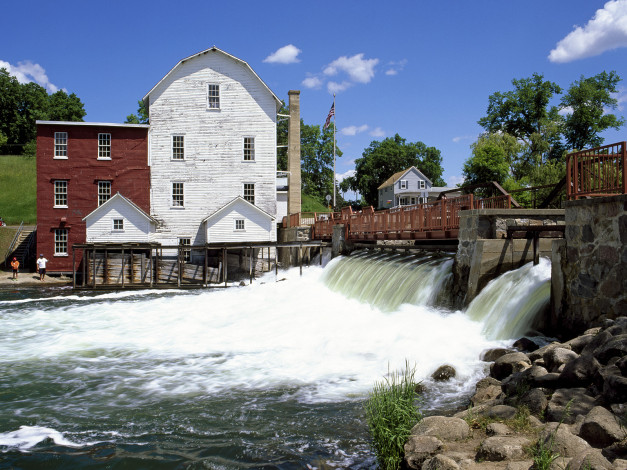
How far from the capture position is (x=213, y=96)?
3706 centimetres

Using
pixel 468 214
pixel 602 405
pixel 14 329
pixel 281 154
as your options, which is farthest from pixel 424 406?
pixel 281 154

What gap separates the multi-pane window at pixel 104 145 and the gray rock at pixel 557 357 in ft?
114

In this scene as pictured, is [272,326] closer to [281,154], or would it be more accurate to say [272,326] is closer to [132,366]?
[132,366]

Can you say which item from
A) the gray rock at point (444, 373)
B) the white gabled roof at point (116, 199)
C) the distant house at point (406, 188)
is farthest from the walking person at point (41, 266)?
the distant house at point (406, 188)

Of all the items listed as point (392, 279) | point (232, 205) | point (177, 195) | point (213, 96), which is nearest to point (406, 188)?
point (213, 96)

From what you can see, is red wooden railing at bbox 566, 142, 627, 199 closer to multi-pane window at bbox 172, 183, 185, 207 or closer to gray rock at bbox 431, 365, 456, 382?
gray rock at bbox 431, 365, 456, 382

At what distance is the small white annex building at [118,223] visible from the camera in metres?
34.2

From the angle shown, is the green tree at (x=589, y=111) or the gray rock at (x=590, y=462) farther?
the green tree at (x=589, y=111)

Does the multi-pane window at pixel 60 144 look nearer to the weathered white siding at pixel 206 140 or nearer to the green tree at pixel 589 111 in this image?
the weathered white siding at pixel 206 140

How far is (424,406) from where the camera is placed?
24.7 feet

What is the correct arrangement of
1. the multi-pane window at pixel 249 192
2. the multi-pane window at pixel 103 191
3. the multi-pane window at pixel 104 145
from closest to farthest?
the multi-pane window at pixel 103 191 < the multi-pane window at pixel 104 145 < the multi-pane window at pixel 249 192

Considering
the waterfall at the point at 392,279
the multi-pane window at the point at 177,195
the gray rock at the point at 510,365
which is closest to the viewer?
the gray rock at the point at 510,365

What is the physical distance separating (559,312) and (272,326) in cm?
895

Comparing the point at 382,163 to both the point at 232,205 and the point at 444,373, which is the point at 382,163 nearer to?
the point at 232,205
